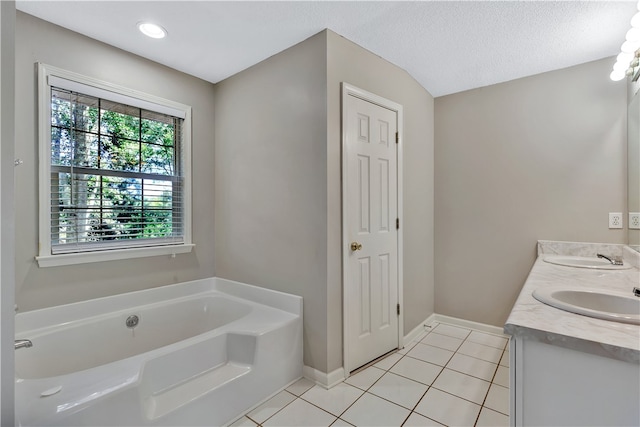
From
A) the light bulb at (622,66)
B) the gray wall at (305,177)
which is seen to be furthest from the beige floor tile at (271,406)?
the light bulb at (622,66)

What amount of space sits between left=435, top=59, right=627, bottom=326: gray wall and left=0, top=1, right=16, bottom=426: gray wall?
10.5ft

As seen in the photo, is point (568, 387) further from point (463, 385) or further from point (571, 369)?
point (463, 385)

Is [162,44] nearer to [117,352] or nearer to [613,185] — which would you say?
[117,352]

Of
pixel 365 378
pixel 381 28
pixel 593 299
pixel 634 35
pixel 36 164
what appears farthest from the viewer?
pixel 365 378

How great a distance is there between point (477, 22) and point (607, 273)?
1719 millimetres

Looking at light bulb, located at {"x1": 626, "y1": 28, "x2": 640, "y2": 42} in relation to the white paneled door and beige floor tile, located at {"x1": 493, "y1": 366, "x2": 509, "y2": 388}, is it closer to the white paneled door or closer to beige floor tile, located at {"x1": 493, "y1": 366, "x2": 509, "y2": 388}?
the white paneled door

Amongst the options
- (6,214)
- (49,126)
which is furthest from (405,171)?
(49,126)

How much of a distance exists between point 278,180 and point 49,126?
1532 mm

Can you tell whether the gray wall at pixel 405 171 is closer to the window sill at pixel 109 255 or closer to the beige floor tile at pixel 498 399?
the beige floor tile at pixel 498 399

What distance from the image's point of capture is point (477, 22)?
1934 mm

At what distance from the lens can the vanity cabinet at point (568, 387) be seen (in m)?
0.79

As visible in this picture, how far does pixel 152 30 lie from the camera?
2037mm

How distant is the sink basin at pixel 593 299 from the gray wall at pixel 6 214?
1.60 meters

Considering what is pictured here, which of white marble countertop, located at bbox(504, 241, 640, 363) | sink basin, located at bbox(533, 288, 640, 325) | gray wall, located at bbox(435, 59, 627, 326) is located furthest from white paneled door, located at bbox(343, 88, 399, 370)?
sink basin, located at bbox(533, 288, 640, 325)
